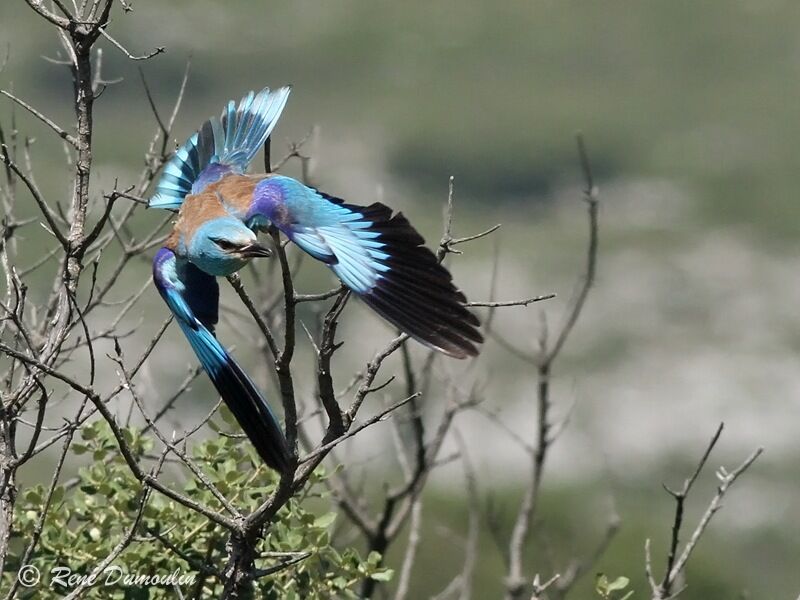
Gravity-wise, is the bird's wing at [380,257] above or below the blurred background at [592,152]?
below

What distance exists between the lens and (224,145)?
16.7 feet

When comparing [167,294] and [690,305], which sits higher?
[690,305]

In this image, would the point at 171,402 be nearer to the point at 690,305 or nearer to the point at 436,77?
the point at 690,305

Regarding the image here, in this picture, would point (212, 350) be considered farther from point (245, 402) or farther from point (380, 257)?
point (380, 257)

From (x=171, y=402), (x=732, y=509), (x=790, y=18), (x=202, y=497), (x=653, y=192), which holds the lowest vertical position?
(x=202, y=497)

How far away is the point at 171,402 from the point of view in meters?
4.77

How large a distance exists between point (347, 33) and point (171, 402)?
132410 mm

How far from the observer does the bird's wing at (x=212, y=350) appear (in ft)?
A: 12.7

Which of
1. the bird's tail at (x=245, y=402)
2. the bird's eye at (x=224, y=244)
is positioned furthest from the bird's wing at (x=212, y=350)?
the bird's eye at (x=224, y=244)

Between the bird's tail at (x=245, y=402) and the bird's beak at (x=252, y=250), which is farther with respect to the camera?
the bird's beak at (x=252, y=250)

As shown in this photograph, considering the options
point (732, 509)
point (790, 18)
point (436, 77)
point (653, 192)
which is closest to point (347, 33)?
point (436, 77)

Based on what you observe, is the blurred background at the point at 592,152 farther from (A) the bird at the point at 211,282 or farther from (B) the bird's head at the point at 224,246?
(B) the bird's head at the point at 224,246

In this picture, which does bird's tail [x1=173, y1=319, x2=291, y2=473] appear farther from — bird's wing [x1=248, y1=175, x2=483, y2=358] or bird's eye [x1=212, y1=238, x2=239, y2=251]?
bird's wing [x1=248, y1=175, x2=483, y2=358]

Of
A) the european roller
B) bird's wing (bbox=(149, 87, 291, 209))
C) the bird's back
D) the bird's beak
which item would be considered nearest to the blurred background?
bird's wing (bbox=(149, 87, 291, 209))
